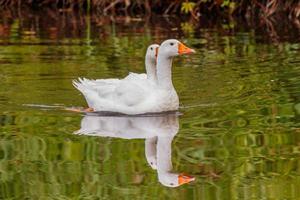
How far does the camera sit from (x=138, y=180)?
338 inches

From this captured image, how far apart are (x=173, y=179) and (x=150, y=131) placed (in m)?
2.26

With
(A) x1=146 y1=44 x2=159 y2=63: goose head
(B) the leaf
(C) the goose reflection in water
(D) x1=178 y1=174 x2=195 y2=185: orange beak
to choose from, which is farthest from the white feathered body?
(B) the leaf

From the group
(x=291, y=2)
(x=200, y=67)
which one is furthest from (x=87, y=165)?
(x=291, y=2)

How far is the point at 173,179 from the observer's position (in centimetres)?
859

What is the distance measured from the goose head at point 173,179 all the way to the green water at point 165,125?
0.19 ft

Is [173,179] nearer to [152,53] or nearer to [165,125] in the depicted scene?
[165,125]

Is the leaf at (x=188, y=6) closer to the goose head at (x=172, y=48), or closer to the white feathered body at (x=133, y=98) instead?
the white feathered body at (x=133, y=98)

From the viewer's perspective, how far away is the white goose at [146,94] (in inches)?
456

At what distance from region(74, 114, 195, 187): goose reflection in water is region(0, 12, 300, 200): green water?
45 millimetres

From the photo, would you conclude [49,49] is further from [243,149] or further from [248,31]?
[243,149]

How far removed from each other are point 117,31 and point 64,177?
1303 cm

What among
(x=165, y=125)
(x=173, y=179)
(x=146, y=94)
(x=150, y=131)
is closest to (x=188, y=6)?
(x=146, y=94)

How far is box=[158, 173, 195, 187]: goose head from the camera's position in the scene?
8.44m

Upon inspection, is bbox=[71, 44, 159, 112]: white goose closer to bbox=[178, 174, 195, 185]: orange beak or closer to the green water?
the green water
